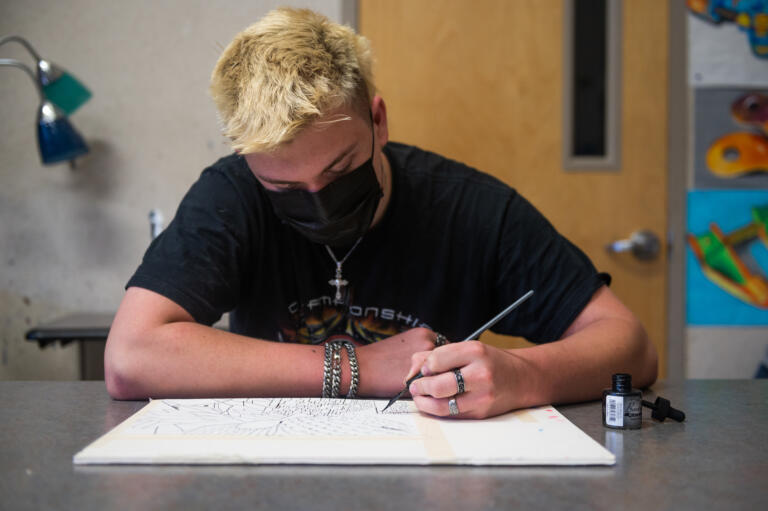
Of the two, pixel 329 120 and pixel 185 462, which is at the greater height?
pixel 329 120

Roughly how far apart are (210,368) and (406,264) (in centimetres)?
47

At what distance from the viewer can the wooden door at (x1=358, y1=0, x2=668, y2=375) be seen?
7.92ft

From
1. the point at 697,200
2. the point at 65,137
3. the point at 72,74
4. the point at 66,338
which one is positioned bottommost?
the point at 66,338

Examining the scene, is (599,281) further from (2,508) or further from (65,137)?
(65,137)

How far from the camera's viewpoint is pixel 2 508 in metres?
0.57

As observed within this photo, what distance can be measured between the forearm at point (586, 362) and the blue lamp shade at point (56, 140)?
5.76ft

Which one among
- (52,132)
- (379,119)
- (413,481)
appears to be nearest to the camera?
(413,481)

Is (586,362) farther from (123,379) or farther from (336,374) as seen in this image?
(123,379)

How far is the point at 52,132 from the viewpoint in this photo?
2186mm

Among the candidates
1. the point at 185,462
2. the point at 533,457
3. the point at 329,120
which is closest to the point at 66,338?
Answer: the point at 329,120

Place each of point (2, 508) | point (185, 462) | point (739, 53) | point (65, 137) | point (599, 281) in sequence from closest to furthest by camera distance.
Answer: point (2, 508)
point (185, 462)
point (599, 281)
point (65, 137)
point (739, 53)

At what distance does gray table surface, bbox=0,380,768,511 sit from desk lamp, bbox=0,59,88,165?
1.58m

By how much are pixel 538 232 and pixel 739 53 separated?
5.27ft

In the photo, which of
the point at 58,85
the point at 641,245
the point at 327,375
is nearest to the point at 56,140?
the point at 58,85
